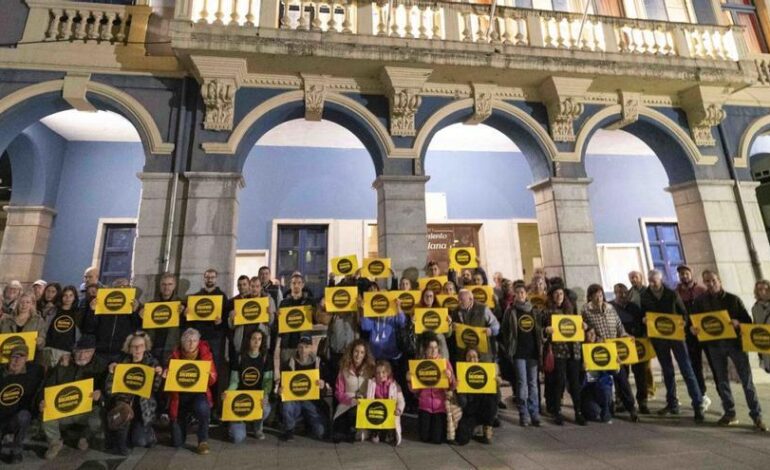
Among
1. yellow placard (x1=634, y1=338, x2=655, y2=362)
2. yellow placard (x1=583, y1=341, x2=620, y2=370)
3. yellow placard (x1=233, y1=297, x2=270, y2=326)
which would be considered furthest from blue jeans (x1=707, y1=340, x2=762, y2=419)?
yellow placard (x1=233, y1=297, x2=270, y2=326)

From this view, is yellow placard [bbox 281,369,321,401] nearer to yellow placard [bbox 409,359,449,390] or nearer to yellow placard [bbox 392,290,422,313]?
yellow placard [bbox 409,359,449,390]

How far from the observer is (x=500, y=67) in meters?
6.88

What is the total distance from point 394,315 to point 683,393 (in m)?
4.92

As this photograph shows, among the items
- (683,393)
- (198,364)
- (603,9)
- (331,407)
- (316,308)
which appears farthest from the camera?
(603,9)

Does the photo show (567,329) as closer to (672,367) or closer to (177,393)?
(672,367)

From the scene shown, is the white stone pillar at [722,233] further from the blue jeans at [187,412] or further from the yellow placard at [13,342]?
the yellow placard at [13,342]

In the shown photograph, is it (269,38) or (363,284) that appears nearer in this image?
(363,284)

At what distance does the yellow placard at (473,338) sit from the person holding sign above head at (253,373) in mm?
2402

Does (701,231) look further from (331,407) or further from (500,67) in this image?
(331,407)

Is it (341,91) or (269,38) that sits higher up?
(269,38)

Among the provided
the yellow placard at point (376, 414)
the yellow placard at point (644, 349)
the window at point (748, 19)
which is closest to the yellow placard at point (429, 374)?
the yellow placard at point (376, 414)

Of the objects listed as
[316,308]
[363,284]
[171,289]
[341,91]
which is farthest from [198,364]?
[341,91]

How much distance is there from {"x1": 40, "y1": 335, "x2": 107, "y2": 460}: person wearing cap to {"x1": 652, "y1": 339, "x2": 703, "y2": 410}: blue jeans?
22.6 ft

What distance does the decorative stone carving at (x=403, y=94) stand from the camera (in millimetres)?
6746
